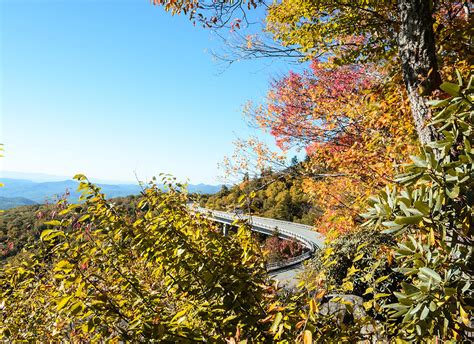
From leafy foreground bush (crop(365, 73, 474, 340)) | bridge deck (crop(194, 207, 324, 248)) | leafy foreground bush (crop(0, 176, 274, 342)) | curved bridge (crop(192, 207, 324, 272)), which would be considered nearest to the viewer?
leafy foreground bush (crop(365, 73, 474, 340))

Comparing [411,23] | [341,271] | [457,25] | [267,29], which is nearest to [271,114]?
[267,29]

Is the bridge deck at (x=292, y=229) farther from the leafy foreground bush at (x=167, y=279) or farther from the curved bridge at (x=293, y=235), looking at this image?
the leafy foreground bush at (x=167, y=279)

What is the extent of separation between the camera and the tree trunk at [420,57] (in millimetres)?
2984

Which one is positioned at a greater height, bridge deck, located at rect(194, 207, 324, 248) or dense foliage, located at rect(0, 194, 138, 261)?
dense foliage, located at rect(0, 194, 138, 261)

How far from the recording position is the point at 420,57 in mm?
3053

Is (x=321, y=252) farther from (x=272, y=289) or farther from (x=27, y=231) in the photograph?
(x=27, y=231)

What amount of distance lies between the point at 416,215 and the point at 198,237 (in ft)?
5.63

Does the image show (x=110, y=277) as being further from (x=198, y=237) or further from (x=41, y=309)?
(x=41, y=309)

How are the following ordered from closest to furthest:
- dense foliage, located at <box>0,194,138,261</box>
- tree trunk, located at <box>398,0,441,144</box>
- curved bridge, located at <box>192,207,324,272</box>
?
tree trunk, located at <box>398,0,441,144</box>
dense foliage, located at <box>0,194,138,261</box>
curved bridge, located at <box>192,207,324,272</box>

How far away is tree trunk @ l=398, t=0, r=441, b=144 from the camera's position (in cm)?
298

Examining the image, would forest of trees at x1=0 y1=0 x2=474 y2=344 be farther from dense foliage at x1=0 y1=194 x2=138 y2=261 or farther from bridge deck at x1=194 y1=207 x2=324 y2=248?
bridge deck at x1=194 y1=207 x2=324 y2=248

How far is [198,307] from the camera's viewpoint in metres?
2.10

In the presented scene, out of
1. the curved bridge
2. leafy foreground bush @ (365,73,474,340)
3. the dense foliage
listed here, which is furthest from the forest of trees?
the curved bridge

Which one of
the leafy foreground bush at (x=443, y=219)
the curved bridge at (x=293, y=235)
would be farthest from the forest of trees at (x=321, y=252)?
the curved bridge at (x=293, y=235)
